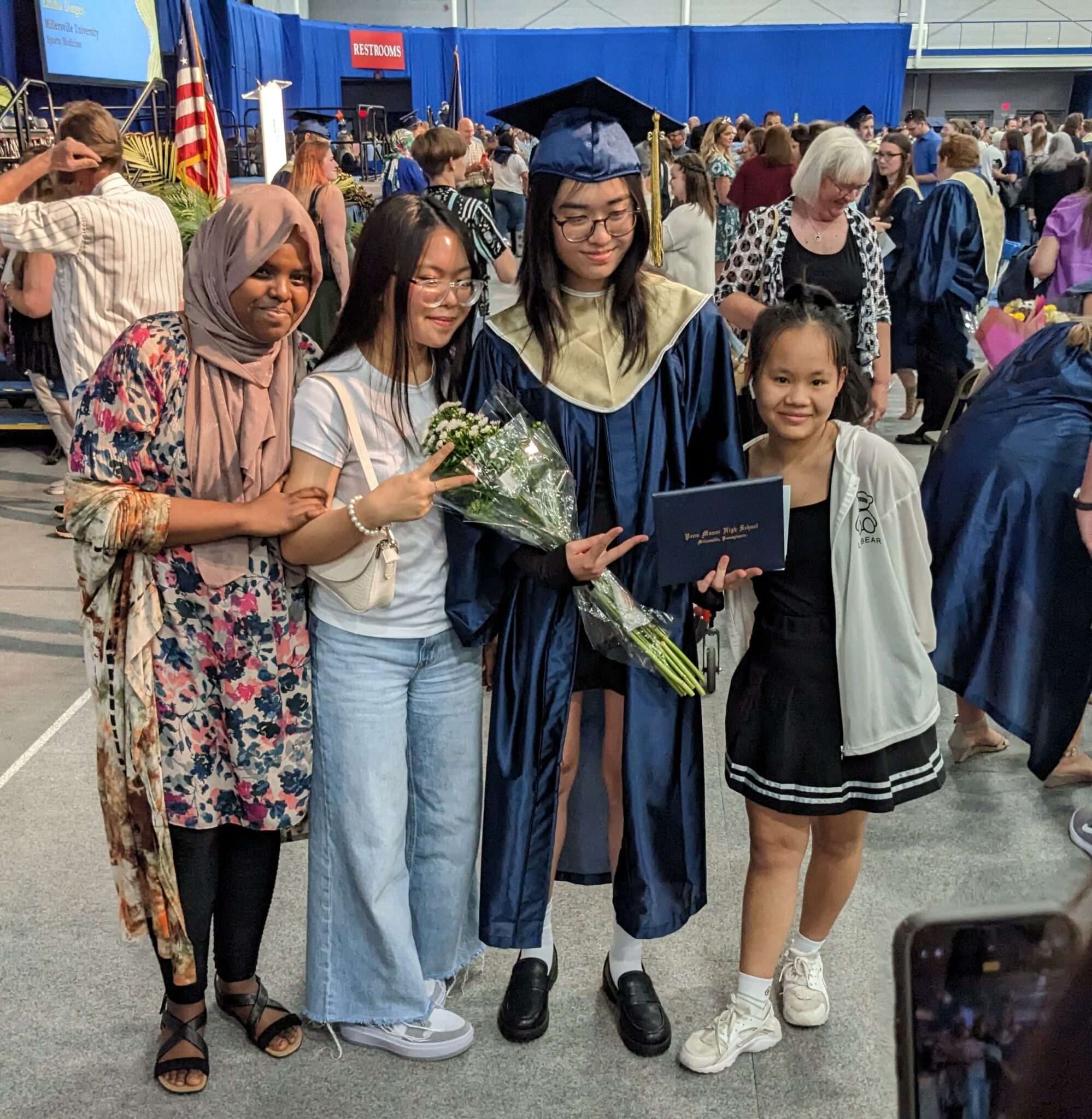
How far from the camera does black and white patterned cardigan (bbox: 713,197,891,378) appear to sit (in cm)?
362

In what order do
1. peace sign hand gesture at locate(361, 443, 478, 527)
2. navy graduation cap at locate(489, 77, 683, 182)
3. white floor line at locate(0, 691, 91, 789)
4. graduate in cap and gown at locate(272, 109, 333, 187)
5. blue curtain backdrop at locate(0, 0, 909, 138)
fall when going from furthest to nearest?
blue curtain backdrop at locate(0, 0, 909, 138), graduate in cap and gown at locate(272, 109, 333, 187), white floor line at locate(0, 691, 91, 789), navy graduation cap at locate(489, 77, 683, 182), peace sign hand gesture at locate(361, 443, 478, 527)

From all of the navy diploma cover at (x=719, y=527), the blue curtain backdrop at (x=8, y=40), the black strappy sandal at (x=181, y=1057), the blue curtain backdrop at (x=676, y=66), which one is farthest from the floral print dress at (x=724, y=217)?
the blue curtain backdrop at (x=676, y=66)

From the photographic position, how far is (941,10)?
27.6m

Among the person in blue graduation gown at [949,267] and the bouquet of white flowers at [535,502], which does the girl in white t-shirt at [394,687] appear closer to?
the bouquet of white flowers at [535,502]

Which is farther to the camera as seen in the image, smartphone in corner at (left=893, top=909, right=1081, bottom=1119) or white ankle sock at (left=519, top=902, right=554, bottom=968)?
white ankle sock at (left=519, top=902, right=554, bottom=968)

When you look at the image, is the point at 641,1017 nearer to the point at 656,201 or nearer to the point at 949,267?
the point at 656,201

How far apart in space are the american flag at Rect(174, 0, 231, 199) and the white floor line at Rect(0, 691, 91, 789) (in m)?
2.78

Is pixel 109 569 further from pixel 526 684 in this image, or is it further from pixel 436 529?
pixel 526 684

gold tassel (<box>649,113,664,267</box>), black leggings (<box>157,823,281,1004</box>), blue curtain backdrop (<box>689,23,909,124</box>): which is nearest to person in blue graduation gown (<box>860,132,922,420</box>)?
gold tassel (<box>649,113,664,267</box>)

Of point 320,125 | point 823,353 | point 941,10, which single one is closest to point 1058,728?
point 823,353

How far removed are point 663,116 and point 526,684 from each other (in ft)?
3.78

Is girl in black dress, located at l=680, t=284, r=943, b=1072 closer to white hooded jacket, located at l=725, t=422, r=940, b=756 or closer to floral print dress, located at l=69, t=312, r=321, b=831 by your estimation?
white hooded jacket, located at l=725, t=422, r=940, b=756

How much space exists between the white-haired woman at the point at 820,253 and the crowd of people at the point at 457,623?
1.30m

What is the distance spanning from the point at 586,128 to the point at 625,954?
152 cm
